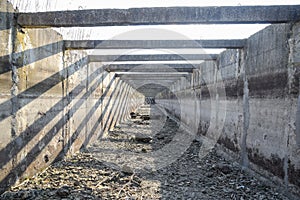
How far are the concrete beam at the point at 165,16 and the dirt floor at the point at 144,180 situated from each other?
263 cm

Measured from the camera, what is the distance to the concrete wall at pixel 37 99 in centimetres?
362

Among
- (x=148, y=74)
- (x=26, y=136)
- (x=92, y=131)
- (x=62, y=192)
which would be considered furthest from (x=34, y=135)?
(x=148, y=74)

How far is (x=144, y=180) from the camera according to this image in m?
4.64

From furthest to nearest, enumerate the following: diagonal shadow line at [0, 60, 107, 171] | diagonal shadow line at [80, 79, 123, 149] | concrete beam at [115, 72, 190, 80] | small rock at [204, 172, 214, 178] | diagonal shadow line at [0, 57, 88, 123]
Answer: concrete beam at [115, 72, 190, 80], diagonal shadow line at [80, 79, 123, 149], small rock at [204, 172, 214, 178], diagonal shadow line at [0, 57, 88, 123], diagonal shadow line at [0, 60, 107, 171]

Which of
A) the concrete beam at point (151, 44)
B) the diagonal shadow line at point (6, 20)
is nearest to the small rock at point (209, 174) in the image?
the concrete beam at point (151, 44)

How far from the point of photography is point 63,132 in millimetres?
5922

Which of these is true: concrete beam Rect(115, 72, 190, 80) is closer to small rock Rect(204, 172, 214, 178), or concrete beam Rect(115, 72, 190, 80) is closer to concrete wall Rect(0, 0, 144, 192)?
concrete wall Rect(0, 0, 144, 192)

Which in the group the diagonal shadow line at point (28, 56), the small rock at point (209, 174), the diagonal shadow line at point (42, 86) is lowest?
the small rock at point (209, 174)

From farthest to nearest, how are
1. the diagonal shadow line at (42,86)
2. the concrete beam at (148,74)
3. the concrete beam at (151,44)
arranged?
the concrete beam at (148,74), the concrete beam at (151,44), the diagonal shadow line at (42,86)

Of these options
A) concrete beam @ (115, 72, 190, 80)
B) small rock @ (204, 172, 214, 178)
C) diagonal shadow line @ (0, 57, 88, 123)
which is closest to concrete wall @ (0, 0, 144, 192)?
diagonal shadow line @ (0, 57, 88, 123)

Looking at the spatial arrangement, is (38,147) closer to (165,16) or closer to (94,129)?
(165,16)

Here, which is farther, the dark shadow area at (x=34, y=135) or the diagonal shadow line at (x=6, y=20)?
the dark shadow area at (x=34, y=135)

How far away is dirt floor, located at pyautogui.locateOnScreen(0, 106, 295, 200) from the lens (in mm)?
3881

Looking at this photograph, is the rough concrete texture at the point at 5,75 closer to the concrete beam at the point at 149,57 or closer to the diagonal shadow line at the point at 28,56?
the diagonal shadow line at the point at 28,56
